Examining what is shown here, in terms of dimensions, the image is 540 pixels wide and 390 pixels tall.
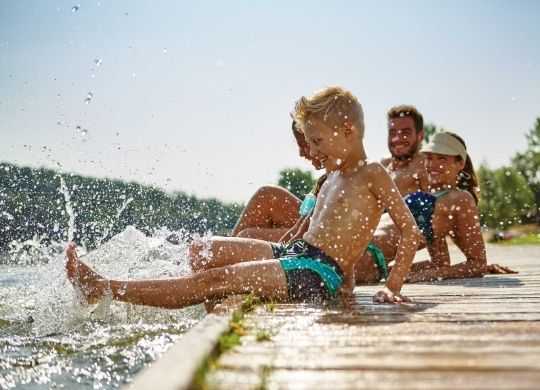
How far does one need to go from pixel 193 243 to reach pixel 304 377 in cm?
240

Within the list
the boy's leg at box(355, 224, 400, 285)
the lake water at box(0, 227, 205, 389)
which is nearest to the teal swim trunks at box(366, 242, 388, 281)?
the boy's leg at box(355, 224, 400, 285)

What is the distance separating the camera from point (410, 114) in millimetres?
6500

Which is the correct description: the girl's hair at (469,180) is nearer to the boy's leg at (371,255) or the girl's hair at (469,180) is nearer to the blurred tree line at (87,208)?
the boy's leg at (371,255)

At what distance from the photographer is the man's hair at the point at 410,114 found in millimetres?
6492

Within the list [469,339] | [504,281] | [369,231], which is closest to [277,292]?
[369,231]

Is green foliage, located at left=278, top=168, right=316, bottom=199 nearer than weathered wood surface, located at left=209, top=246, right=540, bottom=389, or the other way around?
weathered wood surface, located at left=209, top=246, right=540, bottom=389

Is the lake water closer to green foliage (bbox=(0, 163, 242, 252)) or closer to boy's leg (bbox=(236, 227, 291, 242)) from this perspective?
boy's leg (bbox=(236, 227, 291, 242))

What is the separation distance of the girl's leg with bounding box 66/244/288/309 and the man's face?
10.7 feet

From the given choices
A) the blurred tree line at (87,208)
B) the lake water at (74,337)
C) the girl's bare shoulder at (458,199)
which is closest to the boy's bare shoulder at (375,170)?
the lake water at (74,337)

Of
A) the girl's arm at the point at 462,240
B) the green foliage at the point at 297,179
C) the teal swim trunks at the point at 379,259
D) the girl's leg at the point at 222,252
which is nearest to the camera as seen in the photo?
the girl's leg at the point at 222,252

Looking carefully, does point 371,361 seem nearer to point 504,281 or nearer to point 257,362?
point 257,362

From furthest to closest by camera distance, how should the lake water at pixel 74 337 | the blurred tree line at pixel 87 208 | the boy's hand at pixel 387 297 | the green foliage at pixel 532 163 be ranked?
1. the green foliage at pixel 532 163
2. the blurred tree line at pixel 87 208
3. the boy's hand at pixel 387 297
4. the lake water at pixel 74 337

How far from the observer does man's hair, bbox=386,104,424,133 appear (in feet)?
21.3

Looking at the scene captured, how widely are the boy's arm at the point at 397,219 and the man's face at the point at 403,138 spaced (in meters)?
2.84
